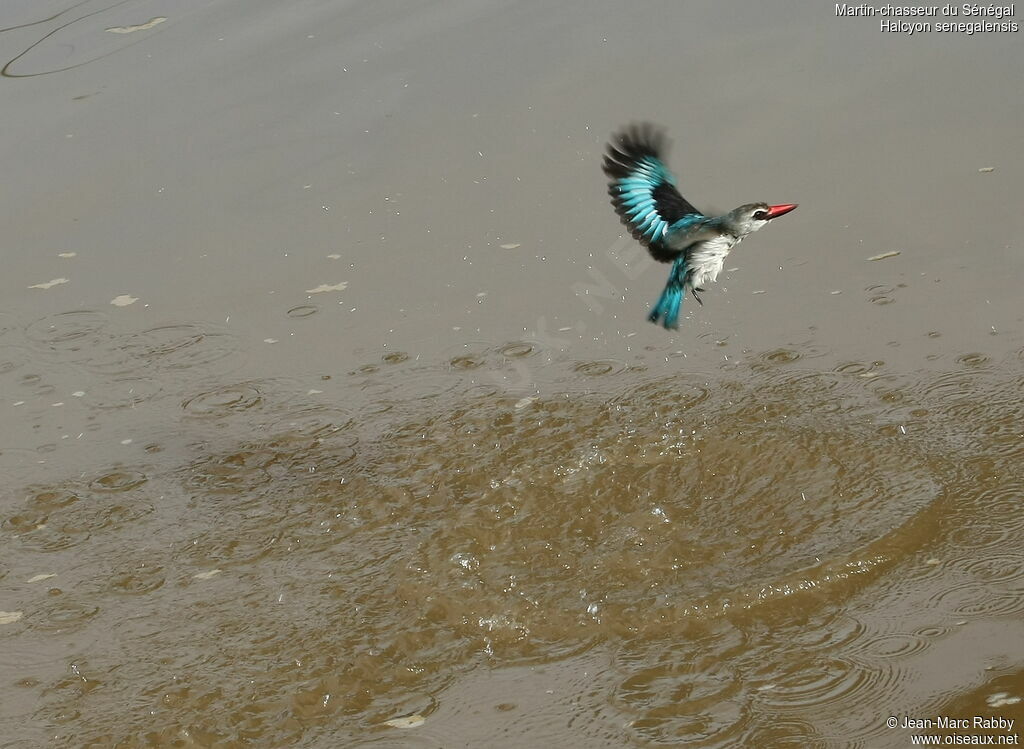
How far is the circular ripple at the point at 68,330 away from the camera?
18.2 feet

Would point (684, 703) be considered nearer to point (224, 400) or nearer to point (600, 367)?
point (600, 367)

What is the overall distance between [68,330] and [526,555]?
8.76 ft

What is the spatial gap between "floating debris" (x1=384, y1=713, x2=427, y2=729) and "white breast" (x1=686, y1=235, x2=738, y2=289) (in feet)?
5.10

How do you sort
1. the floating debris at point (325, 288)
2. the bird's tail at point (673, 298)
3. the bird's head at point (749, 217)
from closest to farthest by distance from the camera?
1. the bird's head at point (749, 217)
2. the bird's tail at point (673, 298)
3. the floating debris at point (325, 288)

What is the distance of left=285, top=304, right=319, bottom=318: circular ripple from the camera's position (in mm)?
5582

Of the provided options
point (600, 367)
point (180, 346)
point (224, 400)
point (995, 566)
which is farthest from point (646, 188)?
point (180, 346)

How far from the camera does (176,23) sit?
8625mm

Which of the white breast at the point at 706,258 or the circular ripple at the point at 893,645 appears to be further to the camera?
the white breast at the point at 706,258

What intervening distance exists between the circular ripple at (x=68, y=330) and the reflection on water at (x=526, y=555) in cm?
31

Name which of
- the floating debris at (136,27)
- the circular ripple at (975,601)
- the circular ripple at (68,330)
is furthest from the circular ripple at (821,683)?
the floating debris at (136,27)

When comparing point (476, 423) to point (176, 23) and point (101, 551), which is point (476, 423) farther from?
point (176, 23)

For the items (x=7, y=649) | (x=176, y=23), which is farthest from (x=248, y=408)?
(x=176, y=23)

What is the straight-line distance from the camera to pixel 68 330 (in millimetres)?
5629

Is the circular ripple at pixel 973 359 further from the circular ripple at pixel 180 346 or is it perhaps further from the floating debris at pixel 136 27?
the floating debris at pixel 136 27
